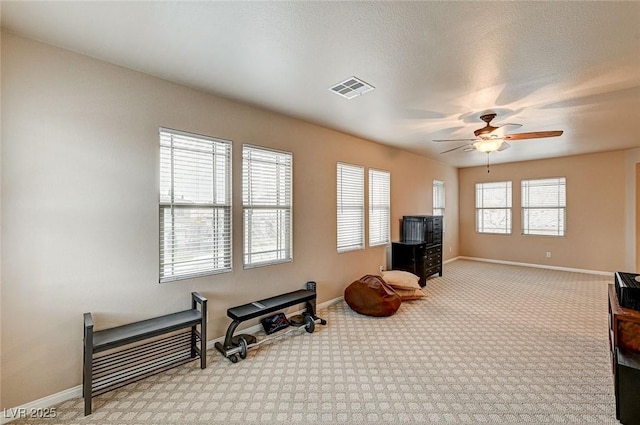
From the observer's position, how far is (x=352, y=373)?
8.27 feet

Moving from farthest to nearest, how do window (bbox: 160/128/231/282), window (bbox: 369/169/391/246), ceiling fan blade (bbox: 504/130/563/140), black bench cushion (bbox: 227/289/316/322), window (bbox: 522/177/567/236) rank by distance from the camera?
window (bbox: 522/177/567/236), window (bbox: 369/169/391/246), ceiling fan blade (bbox: 504/130/563/140), black bench cushion (bbox: 227/289/316/322), window (bbox: 160/128/231/282)

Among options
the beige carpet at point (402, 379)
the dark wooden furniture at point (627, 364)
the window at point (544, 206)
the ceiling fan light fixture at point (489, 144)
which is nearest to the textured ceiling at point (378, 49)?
the ceiling fan light fixture at point (489, 144)

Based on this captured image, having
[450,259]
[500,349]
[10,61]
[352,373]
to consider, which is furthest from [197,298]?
[450,259]

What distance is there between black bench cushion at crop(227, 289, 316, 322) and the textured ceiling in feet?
7.68

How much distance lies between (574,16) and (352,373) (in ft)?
10.3

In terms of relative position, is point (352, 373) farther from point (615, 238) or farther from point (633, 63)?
point (615, 238)

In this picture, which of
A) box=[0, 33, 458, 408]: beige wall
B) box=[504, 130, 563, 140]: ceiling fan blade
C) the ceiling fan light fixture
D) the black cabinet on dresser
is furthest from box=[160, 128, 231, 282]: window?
box=[504, 130, 563, 140]: ceiling fan blade

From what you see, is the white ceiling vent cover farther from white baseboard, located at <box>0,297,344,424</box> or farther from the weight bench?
white baseboard, located at <box>0,297,344,424</box>

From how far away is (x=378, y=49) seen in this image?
85.7 inches

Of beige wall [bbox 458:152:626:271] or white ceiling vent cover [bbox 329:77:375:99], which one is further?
beige wall [bbox 458:152:626:271]

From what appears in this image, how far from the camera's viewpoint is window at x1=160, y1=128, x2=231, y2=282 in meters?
2.72

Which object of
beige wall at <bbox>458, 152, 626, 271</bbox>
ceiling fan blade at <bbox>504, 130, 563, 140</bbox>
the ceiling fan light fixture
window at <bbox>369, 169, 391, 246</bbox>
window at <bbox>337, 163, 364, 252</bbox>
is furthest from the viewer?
beige wall at <bbox>458, 152, 626, 271</bbox>

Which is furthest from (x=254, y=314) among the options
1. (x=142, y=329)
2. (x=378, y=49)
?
(x=378, y=49)

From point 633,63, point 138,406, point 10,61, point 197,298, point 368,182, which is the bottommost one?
point 138,406
